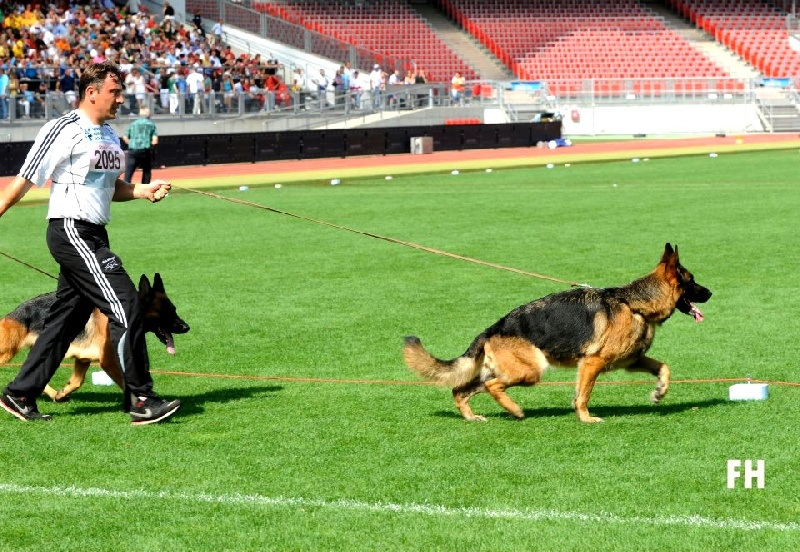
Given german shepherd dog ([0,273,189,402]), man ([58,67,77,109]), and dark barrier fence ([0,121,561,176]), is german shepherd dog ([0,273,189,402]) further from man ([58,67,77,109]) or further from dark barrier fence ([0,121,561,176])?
man ([58,67,77,109])

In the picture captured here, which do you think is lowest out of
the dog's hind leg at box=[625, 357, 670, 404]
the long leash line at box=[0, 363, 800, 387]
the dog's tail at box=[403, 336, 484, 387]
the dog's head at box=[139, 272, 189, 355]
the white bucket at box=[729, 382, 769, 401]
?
the long leash line at box=[0, 363, 800, 387]

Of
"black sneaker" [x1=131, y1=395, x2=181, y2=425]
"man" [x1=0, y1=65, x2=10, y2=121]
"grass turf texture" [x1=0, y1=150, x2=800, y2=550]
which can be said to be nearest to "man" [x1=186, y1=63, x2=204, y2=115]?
"man" [x1=0, y1=65, x2=10, y2=121]

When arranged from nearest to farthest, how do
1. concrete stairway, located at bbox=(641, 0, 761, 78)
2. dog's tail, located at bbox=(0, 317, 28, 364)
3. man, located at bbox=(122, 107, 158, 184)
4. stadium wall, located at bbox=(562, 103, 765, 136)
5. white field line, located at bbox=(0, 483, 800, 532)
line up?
white field line, located at bbox=(0, 483, 800, 532)
dog's tail, located at bbox=(0, 317, 28, 364)
man, located at bbox=(122, 107, 158, 184)
stadium wall, located at bbox=(562, 103, 765, 136)
concrete stairway, located at bbox=(641, 0, 761, 78)

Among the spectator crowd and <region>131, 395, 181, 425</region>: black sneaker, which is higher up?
the spectator crowd

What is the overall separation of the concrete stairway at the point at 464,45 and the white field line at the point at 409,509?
53.3 meters

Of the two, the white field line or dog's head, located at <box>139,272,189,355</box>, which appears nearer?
the white field line

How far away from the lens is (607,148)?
148 feet

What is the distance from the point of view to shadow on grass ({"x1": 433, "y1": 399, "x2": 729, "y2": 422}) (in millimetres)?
8250

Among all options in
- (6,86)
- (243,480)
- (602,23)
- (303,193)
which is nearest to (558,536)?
(243,480)

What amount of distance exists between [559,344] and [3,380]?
425cm

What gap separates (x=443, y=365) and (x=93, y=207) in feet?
7.57

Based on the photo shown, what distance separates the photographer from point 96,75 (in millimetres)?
7965

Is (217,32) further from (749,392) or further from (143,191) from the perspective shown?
(749,392)

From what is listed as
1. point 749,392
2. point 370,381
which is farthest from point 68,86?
point 749,392
